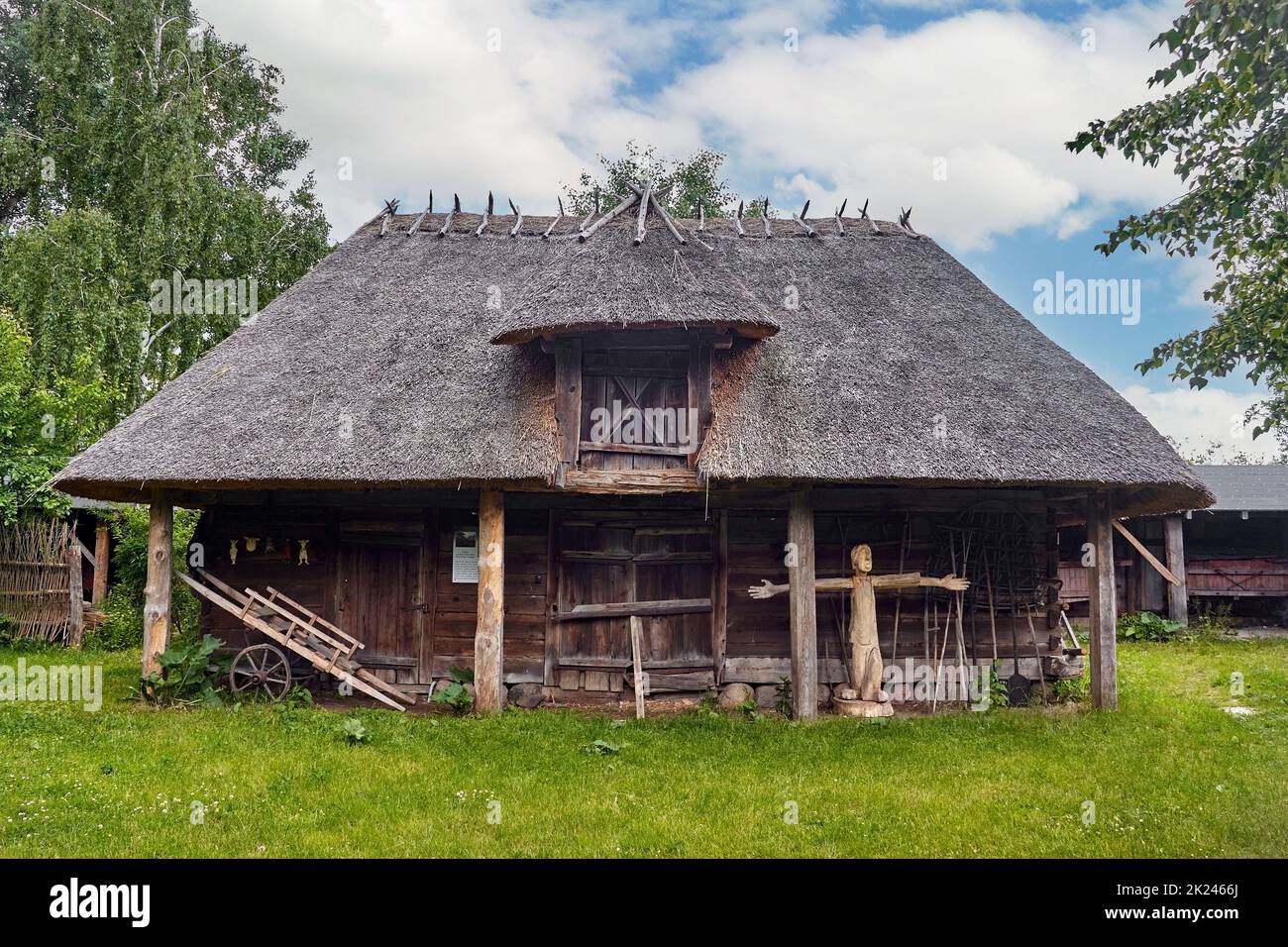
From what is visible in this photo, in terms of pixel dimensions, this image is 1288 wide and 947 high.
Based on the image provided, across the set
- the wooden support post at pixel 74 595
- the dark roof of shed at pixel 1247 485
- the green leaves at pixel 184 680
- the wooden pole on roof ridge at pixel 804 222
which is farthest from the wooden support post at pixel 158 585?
the dark roof of shed at pixel 1247 485

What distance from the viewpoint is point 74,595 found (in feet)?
47.4

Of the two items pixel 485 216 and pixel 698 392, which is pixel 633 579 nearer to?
pixel 698 392

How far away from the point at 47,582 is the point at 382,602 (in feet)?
24.7

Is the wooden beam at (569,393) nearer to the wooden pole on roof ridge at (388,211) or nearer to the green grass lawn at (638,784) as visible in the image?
the green grass lawn at (638,784)

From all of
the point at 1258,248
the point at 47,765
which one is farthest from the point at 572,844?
the point at 1258,248

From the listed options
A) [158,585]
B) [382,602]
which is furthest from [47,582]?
[382,602]

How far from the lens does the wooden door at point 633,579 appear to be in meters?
10.8

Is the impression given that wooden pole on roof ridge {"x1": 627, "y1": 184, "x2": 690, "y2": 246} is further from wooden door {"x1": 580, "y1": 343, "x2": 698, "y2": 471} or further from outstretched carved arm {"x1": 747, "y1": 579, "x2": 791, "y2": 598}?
outstretched carved arm {"x1": 747, "y1": 579, "x2": 791, "y2": 598}

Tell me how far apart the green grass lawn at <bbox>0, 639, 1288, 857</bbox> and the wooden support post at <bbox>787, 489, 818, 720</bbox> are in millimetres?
532

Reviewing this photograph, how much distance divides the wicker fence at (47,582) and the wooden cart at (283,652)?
532 centimetres

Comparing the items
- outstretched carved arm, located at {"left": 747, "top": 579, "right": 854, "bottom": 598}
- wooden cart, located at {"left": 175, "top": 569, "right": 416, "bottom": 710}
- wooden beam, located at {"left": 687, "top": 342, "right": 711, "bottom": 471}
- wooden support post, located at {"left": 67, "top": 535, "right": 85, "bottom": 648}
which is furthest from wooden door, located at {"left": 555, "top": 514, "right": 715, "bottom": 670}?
wooden support post, located at {"left": 67, "top": 535, "right": 85, "bottom": 648}

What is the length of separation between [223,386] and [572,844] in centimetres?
764

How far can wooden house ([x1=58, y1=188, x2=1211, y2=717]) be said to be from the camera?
935cm

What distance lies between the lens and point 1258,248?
689cm
